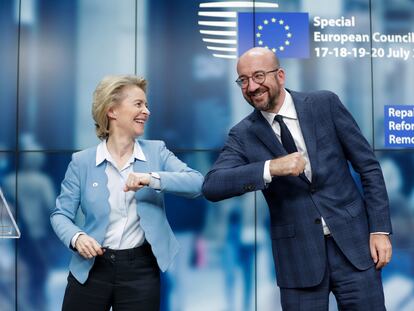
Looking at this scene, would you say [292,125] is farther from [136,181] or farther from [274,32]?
[274,32]

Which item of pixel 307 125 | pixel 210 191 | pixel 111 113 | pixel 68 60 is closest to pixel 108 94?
pixel 111 113

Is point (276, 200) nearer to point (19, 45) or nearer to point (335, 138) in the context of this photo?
point (335, 138)

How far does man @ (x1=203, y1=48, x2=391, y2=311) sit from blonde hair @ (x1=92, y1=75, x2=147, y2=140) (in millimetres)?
528

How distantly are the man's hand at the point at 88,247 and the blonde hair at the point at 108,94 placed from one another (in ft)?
1.76

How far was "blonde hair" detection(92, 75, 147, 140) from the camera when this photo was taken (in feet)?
8.79

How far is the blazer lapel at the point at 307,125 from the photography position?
2.47 meters

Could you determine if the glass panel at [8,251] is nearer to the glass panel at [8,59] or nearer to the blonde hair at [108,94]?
the glass panel at [8,59]

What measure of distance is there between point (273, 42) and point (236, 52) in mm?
337

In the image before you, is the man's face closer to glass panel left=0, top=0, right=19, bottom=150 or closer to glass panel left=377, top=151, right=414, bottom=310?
glass panel left=377, top=151, right=414, bottom=310

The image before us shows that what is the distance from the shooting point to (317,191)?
2.49m

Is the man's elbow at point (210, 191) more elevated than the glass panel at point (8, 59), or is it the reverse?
the glass panel at point (8, 59)

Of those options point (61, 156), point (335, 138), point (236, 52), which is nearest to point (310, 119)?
point (335, 138)

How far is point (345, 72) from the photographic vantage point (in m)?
5.35

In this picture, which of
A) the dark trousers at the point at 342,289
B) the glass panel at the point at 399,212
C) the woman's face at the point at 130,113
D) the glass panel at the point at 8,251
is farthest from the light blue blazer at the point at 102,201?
the glass panel at the point at 399,212
